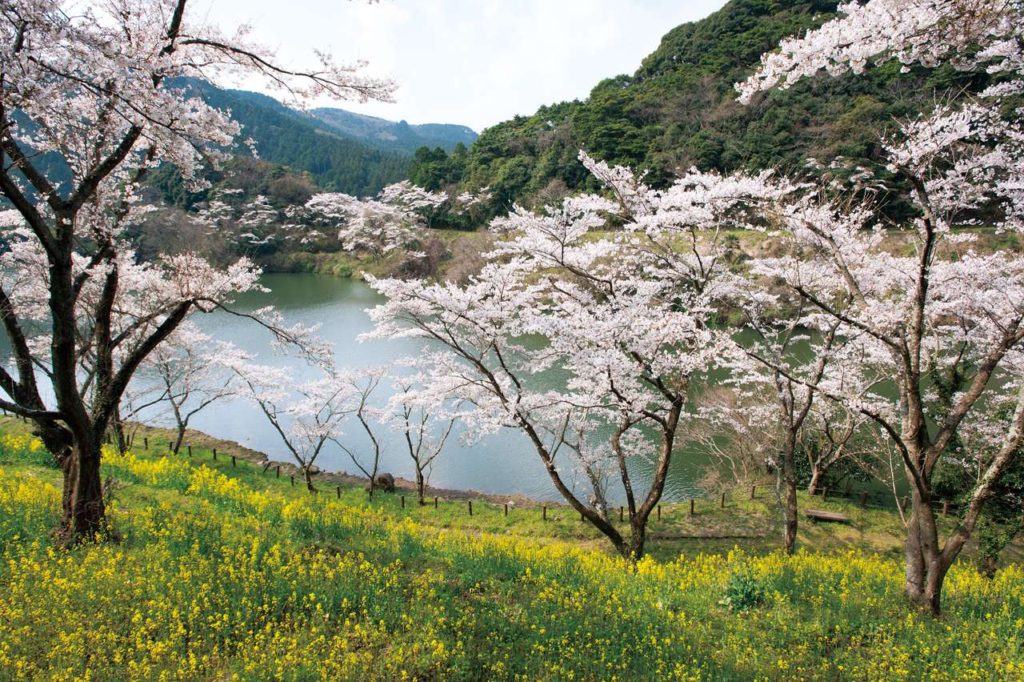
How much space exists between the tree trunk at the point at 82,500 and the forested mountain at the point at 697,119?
2359cm

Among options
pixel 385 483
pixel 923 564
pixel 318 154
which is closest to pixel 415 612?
pixel 923 564

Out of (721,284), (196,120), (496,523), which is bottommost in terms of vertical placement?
(496,523)

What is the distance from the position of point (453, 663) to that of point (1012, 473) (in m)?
12.2

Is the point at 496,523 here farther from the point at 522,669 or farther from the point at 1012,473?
the point at 1012,473

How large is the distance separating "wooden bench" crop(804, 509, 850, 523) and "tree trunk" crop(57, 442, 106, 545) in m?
13.1

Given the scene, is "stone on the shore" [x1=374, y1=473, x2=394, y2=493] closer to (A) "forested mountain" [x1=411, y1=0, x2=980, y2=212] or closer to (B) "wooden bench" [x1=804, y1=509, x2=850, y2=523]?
(B) "wooden bench" [x1=804, y1=509, x2=850, y2=523]

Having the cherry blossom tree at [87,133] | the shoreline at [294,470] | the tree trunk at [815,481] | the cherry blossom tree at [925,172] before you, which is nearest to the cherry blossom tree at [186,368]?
the shoreline at [294,470]

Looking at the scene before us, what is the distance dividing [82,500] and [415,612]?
3244mm

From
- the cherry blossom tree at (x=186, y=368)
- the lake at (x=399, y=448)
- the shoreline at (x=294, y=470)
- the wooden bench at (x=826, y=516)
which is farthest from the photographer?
the lake at (x=399, y=448)

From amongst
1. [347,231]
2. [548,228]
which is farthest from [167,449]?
[347,231]

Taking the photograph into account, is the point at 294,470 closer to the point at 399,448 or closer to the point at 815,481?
the point at 399,448

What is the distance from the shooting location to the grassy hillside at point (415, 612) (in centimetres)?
320

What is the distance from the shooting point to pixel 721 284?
28.3 feet

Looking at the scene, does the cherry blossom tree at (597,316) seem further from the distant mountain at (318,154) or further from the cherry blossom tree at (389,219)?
the distant mountain at (318,154)
